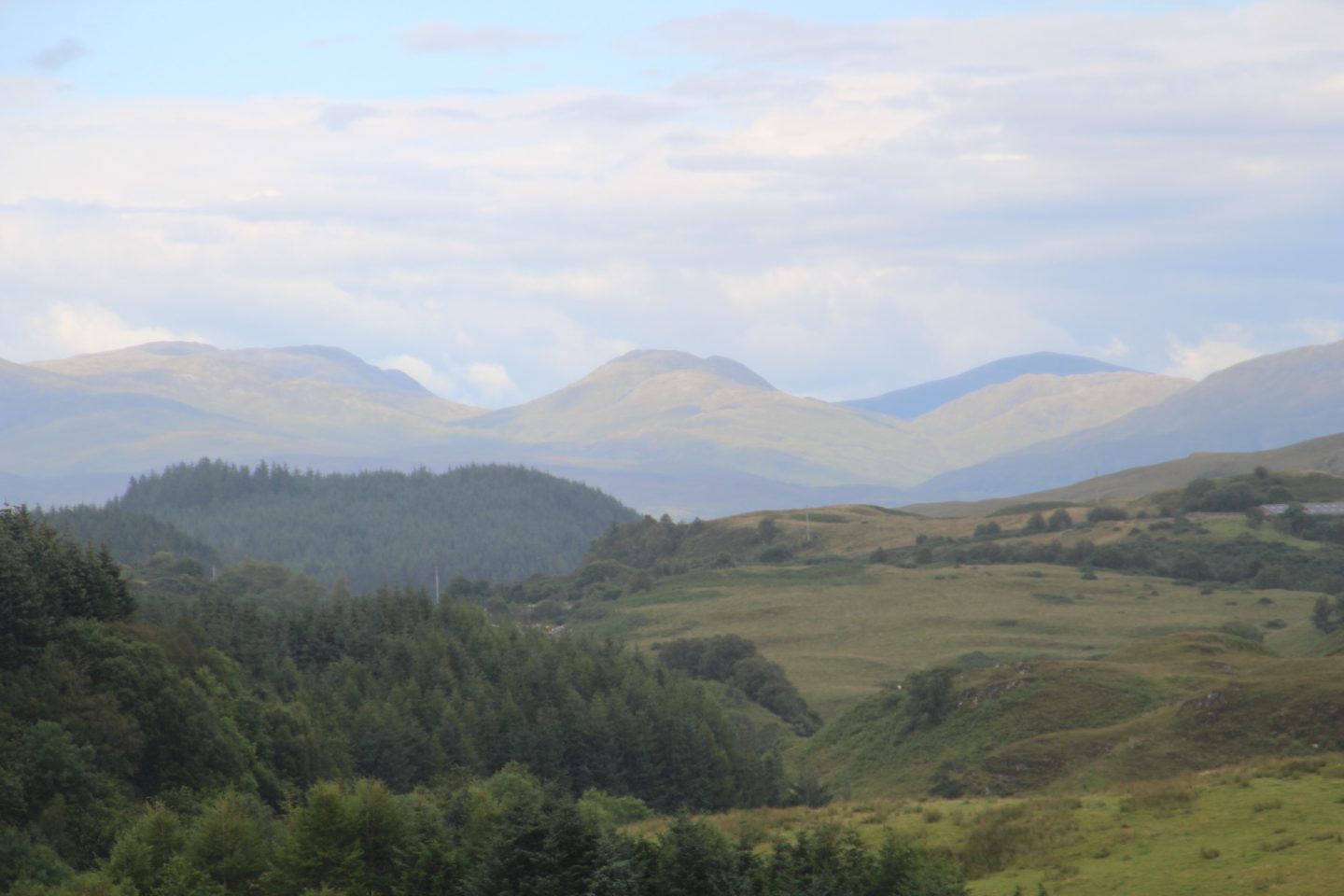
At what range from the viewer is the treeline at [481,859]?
1505 inches

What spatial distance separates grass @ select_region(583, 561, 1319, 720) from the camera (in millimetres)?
140875

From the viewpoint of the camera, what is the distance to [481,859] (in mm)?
40688

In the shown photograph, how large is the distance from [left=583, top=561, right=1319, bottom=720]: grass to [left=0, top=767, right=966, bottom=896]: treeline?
281 ft

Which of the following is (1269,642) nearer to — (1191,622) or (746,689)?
(1191,622)

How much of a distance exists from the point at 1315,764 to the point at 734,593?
150 meters

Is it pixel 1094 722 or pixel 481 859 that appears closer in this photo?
pixel 481 859

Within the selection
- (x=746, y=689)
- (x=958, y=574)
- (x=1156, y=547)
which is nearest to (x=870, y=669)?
(x=746, y=689)

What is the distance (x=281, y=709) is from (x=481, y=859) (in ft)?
144

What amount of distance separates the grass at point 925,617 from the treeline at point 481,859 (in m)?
85.7

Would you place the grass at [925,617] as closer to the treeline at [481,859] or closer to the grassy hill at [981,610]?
the grassy hill at [981,610]

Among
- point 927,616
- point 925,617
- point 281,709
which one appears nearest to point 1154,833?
point 281,709

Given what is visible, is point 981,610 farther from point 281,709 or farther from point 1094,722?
point 281,709

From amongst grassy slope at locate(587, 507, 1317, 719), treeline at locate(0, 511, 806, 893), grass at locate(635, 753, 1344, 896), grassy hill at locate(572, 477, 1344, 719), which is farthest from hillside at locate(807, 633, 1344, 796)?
grassy slope at locate(587, 507, 1317, 719)

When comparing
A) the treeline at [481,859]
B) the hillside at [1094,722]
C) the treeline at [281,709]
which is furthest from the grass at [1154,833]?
the treeline at [281,709]
